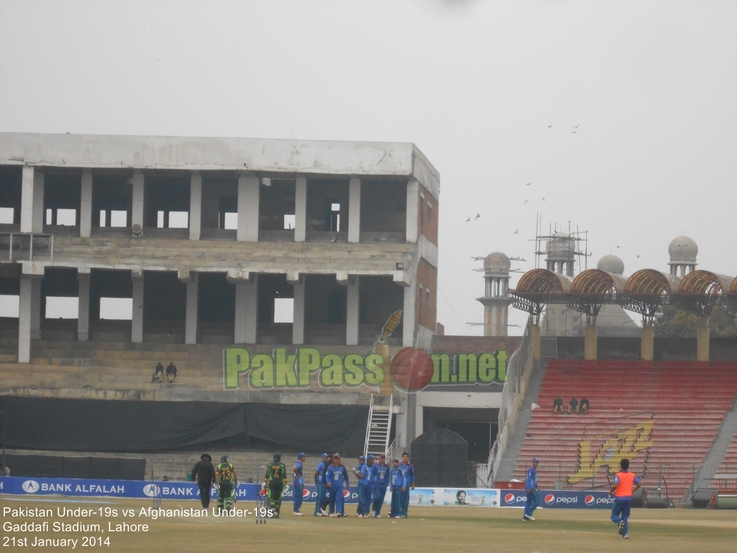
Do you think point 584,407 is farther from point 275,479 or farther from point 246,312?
point 275,479

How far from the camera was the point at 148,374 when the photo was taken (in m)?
58.0

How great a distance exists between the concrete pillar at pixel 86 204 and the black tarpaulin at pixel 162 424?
379 inches

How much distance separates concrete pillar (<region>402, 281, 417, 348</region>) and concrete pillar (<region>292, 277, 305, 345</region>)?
508 cm

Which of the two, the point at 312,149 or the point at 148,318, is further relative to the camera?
the point at 148,318

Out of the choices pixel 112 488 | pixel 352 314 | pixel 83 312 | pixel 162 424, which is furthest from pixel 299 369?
pixel 112 488

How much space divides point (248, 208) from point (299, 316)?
589 centimetres

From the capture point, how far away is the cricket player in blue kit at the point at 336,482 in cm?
3234

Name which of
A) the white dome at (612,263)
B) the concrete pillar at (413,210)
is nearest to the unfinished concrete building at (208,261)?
the concrete pillar at (413,210)

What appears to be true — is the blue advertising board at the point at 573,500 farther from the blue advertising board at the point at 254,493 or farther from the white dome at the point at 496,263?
the white dome at the point at 496,263

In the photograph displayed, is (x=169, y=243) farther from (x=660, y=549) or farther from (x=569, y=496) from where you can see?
(x=660, y=549)

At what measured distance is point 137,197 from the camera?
201 ft

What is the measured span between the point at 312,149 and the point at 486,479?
18.0 metres

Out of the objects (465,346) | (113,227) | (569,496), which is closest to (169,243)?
(113,227)

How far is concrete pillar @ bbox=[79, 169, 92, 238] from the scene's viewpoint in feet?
200
